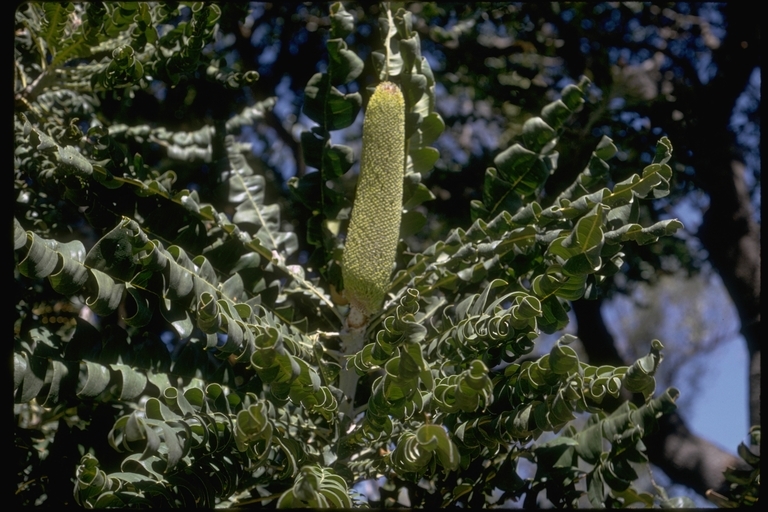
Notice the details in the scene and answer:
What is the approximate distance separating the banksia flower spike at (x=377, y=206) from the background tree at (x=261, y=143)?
305mm

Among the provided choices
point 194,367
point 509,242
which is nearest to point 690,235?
point 509,242

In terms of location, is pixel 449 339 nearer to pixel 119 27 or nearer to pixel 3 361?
pixel 3 361

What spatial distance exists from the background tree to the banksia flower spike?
30 centimetres

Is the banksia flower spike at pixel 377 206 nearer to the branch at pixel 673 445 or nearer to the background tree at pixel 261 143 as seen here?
the background tree at pixel 261 143

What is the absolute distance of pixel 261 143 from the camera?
4695 mm

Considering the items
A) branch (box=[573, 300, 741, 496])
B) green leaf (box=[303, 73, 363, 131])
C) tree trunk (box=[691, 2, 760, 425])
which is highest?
green leaf (box=[303, 73, 363, 131])

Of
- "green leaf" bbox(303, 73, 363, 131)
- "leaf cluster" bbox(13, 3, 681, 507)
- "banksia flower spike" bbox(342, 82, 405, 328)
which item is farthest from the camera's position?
"green leaf" bbox(303, 73, 363, 131)

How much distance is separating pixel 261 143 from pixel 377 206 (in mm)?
2704

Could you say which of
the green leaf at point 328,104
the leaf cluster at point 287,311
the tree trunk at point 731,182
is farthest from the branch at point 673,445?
the green leaf at point 328,104

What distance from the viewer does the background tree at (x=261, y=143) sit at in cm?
223

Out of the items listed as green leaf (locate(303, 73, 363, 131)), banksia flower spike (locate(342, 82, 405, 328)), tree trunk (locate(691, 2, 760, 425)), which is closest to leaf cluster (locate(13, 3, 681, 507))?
green leaf (locate(303, 73, 363, 131))

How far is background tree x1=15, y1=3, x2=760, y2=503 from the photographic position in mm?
2229

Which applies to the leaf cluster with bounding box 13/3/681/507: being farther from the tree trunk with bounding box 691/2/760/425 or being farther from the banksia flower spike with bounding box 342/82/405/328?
the tree trunk with bounding box 691/2/760/425

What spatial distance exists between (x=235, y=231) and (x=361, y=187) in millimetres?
466
